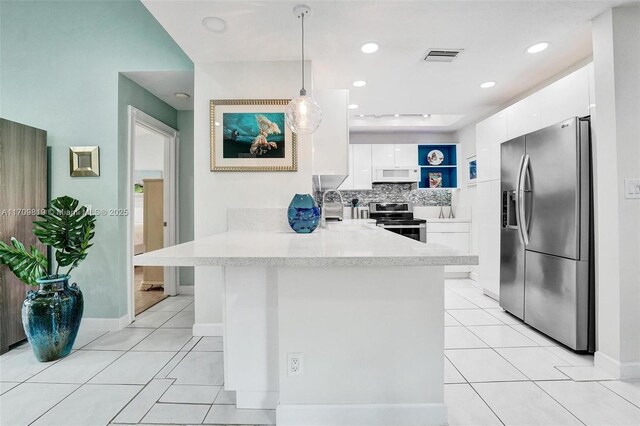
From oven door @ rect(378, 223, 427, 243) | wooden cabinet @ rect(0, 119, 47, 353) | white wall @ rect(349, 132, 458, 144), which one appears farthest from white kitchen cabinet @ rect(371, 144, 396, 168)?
wooden cabinet @ rect(0, 119, 47, 353)

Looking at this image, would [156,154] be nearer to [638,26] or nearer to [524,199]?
[524,199]

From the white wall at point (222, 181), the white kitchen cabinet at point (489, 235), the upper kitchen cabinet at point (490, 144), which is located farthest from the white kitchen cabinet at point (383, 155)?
the white wall at point (222, 181)

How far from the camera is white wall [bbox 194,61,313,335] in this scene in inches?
108

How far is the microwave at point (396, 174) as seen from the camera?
536cm

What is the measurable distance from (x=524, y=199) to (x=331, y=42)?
2.09 meters

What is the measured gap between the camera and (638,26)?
2025 millimetres

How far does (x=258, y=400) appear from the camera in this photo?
1.69m

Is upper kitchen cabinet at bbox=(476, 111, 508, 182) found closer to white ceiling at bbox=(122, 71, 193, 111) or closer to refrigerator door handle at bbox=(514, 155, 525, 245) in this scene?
refrigerator door handle at bbox=(514, 155, 525, 245)

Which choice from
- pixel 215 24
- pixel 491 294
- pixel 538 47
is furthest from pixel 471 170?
pixel 215 24

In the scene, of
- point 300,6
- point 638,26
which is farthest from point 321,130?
point 638,26

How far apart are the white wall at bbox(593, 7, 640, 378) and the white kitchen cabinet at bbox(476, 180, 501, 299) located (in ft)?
4.83

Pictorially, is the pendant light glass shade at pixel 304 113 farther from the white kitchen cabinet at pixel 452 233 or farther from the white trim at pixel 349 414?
the white kitchen cabinet at pixel 452 233

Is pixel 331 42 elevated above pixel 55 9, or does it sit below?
below

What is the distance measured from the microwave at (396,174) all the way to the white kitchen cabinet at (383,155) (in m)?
0.09
